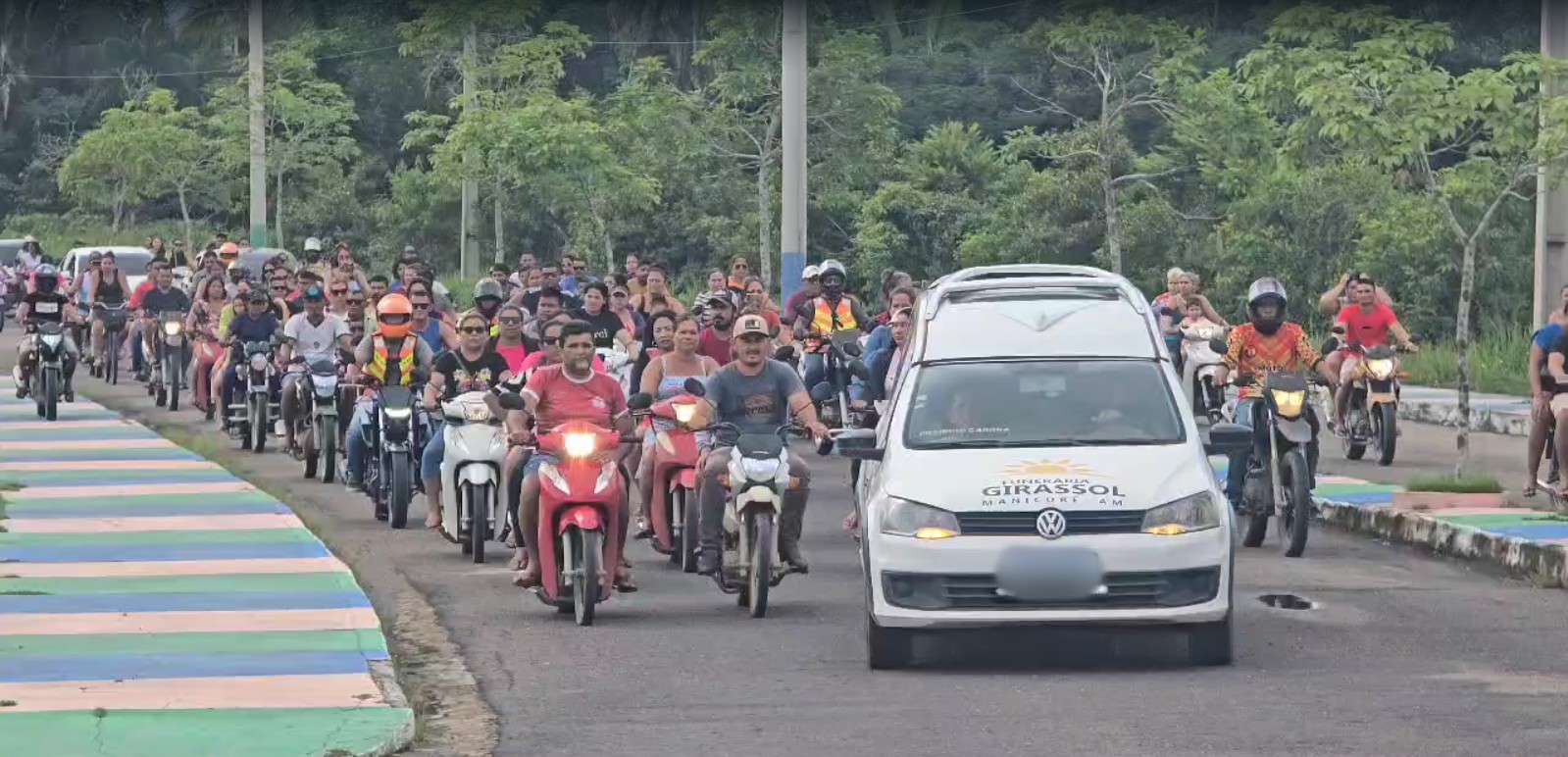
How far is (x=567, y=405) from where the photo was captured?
15.1 metres

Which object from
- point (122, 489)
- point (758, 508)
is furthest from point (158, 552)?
point (758, 508)

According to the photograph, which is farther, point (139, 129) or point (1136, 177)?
point (139, 129)

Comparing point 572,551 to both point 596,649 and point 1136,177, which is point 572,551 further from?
point 1136,177

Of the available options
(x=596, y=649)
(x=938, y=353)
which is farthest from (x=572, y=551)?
(x=938, y=353)

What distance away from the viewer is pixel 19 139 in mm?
86625

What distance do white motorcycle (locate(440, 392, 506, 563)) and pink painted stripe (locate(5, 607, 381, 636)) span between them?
277 centimetres

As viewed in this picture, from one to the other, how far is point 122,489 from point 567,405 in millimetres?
8076

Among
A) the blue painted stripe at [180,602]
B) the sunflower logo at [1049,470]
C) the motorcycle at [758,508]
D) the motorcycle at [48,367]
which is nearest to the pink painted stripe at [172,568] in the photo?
the blue painted stripe at [180,602]

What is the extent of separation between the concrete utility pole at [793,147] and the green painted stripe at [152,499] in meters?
13.7

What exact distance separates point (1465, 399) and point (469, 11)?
31.0 m

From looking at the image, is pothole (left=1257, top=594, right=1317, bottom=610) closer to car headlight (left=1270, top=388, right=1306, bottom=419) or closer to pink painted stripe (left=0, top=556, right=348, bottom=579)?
car headlight (left=1270, top=388, right=1306, bottom=419)

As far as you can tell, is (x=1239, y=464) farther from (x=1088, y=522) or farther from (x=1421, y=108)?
(x=1088, y=522)

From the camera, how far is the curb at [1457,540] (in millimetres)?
16203

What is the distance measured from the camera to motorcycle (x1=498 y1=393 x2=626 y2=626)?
14.4 meters
